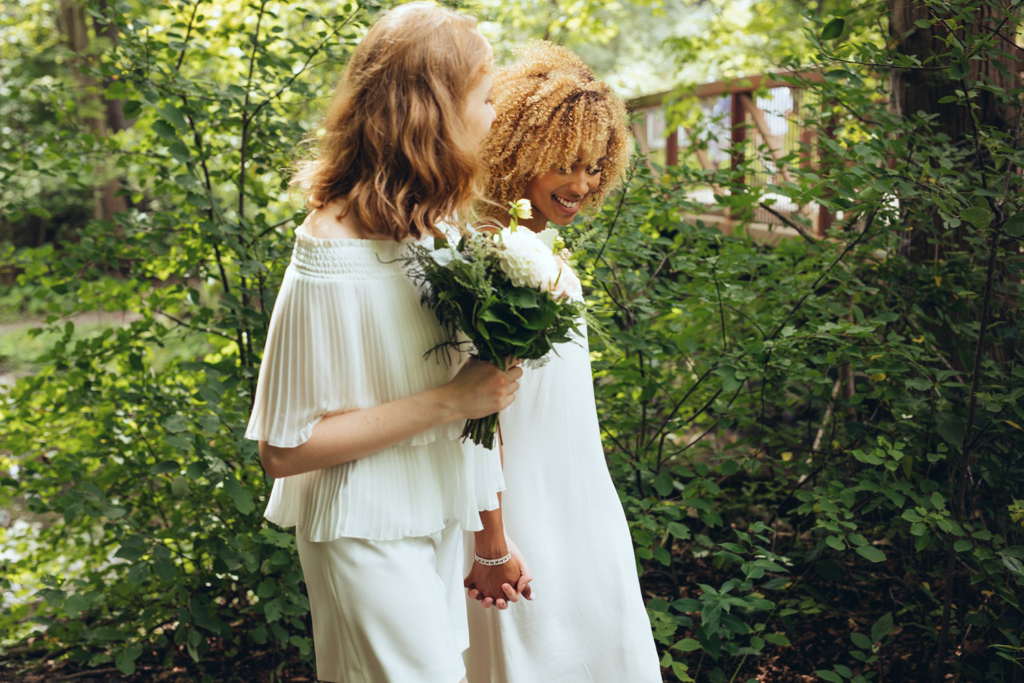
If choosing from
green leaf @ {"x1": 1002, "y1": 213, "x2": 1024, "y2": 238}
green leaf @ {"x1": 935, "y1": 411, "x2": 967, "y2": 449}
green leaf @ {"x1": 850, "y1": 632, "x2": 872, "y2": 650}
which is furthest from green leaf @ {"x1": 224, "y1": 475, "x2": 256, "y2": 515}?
green leaf @ {"x1": 1002, "y1": 213, "x2": 1024, "y2": 238}

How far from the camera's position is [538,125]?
6.93 feet

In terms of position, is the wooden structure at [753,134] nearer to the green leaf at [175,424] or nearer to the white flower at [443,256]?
the white flower at [443,256]

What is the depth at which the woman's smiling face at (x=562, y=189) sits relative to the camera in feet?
7.00

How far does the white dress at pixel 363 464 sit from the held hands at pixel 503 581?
0.79ft

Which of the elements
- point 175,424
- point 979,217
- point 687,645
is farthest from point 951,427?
point 175,424

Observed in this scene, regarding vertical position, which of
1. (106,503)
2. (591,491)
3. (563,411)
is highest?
(563,411)

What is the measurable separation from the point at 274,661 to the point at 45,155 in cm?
224

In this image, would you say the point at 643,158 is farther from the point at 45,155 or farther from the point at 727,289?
the point at 45,155

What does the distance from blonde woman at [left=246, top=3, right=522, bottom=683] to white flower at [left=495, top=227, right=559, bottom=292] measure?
171 millimetres

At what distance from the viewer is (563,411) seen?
6.33ft

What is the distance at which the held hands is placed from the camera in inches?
71.2

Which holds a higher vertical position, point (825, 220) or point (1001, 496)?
point (825, 220)

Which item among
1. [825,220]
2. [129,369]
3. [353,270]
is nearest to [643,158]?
[353,270]

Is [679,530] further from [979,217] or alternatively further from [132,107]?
[132,107]
